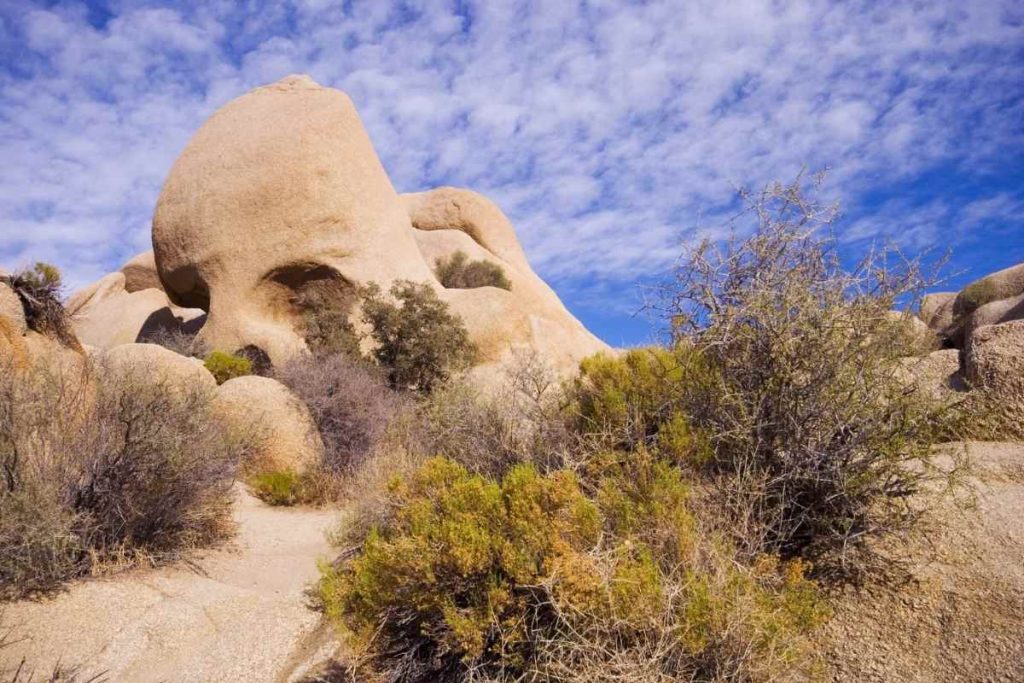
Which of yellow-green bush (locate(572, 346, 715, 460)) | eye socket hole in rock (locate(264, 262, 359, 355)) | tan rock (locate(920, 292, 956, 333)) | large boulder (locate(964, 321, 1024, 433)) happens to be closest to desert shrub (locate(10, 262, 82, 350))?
yellow-green bush (locate(572, 346, 715, 460))

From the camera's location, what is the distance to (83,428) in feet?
18.1

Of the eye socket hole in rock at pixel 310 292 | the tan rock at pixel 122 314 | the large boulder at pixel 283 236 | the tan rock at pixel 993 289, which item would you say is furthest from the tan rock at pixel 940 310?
the tan rock at pixel 122 314

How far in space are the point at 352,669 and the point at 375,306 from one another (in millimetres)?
10617

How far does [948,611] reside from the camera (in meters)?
3.06

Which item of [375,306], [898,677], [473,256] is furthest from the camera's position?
[473,256]

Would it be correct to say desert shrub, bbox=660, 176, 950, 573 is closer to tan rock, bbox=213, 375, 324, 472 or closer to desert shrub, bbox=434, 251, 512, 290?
tan rock, bbox=213, 375, 324, 472

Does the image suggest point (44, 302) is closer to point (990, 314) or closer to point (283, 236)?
point (283, 236)

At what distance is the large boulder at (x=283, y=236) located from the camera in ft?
51.1

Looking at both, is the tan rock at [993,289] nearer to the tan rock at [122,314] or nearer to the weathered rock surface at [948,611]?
the weathered rock surface at [948,611]

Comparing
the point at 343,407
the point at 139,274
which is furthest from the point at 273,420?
the point at 139,274

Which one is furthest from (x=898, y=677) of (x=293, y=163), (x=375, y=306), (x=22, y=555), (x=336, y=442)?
(x=293, y=163)

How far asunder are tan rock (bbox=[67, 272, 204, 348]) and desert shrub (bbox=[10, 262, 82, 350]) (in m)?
13.0

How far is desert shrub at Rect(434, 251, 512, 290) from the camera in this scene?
69.1 ft

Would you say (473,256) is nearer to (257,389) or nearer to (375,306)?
(375,306)
